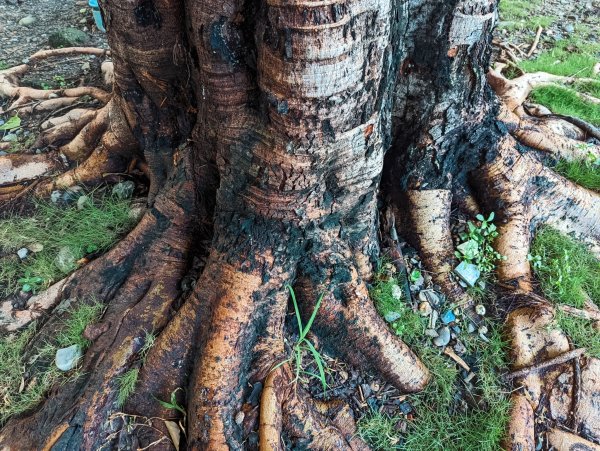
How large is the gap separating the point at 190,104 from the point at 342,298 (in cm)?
127

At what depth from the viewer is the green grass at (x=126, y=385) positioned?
216cm

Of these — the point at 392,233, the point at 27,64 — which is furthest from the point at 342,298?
the point at 27,64

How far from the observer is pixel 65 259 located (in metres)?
2.81

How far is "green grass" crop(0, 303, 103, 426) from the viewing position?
2.28m

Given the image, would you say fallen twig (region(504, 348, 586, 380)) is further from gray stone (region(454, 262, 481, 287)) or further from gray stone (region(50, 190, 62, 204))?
gray stone (region(50, 190, 62, 204))

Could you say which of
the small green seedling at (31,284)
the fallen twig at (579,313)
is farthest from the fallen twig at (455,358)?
the small green seedling at (31,284)

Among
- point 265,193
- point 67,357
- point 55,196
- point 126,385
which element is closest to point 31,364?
point 67,357

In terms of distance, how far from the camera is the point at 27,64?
473cm

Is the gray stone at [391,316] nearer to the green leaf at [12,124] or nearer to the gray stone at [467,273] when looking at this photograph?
the gray stone at [467,273]

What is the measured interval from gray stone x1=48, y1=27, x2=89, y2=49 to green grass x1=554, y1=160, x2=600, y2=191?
500 cm

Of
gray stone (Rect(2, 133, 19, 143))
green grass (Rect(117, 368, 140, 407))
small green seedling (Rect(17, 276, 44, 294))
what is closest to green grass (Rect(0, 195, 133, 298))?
small green seedling (Rect(17, 276, 44, 294))

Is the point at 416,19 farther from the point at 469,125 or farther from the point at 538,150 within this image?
the point at 538,150

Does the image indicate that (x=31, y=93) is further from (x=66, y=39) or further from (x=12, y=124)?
(x=66, y=39)

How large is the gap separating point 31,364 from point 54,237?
85 cm
